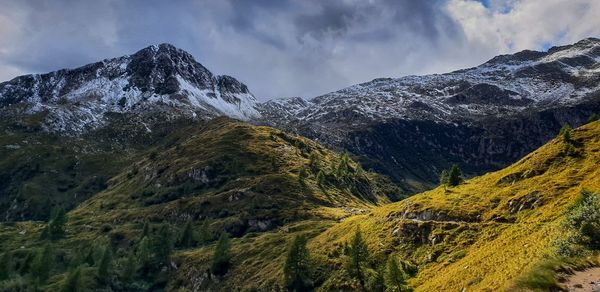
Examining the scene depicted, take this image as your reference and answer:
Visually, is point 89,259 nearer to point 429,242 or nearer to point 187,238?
point 187,238

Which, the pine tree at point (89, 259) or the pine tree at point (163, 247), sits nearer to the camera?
the pine tree at point (163, 247)

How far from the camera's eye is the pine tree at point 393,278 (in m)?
84.0

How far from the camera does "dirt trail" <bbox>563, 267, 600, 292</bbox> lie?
122 feet

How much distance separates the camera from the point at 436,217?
106 meters

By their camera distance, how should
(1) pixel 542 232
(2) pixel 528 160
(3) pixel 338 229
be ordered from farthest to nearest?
(3) pixel 338 229 < (2) pixel 528 160 < (1) pixel 542 232

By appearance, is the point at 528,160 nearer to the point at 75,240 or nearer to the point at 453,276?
the point at 453,276

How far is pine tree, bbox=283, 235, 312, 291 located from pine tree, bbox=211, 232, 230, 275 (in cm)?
3054

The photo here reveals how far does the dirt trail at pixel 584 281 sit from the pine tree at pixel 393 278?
145 ft

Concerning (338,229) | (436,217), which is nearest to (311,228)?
(338,229)

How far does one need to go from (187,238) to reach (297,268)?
76.6m

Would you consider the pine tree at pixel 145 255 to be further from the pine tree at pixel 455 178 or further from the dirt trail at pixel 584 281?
the dirt trail at pixel 584 281

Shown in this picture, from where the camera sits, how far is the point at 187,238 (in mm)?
176125

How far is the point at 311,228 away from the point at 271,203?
40107mm

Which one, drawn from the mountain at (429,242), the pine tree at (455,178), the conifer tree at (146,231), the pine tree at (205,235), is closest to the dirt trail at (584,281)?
the mountain at (429,242)
